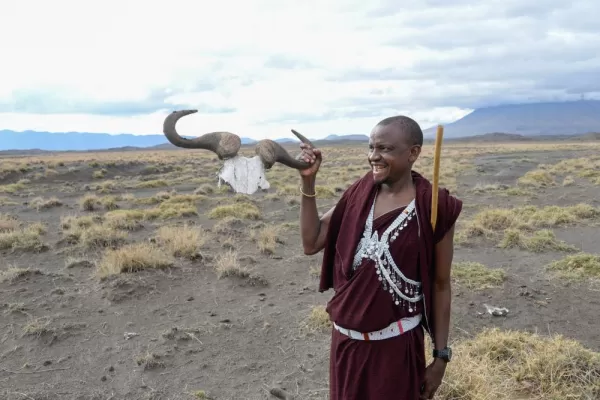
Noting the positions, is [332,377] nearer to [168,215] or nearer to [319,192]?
[168,215]

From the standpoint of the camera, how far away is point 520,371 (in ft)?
13.3

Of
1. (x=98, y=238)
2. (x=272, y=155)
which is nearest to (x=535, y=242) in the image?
(x=272, y=155)

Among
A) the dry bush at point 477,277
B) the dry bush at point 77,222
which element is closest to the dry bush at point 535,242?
the dry bush at point 477,277

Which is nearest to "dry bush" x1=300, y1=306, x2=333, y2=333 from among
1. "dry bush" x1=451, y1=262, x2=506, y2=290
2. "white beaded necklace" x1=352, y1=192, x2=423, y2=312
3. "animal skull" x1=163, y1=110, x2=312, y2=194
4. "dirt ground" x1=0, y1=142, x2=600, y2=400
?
"dirt ground" x1=0, y1=142, x2=600, y2=400

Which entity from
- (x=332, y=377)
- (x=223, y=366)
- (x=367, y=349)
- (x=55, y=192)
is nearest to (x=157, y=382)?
(x=223, y=366)

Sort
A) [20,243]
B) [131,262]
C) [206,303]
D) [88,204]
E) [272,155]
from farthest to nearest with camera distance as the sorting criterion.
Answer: [88,204] → [20,243] → [131,262] → [206,303] → [272,155]

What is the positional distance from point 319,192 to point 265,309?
1068cm

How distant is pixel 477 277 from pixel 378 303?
16.8 ft

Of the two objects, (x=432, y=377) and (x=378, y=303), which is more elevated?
(x=378, y=303)

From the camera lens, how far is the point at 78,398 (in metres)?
4.39

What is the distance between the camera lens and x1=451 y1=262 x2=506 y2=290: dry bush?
6602mm

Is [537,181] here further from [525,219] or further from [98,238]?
[98,238]

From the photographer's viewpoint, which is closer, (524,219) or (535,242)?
(535,242)

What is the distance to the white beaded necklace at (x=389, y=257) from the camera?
2164 millimetres
